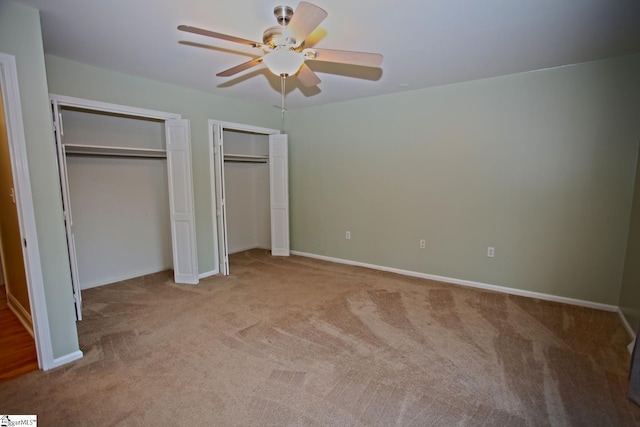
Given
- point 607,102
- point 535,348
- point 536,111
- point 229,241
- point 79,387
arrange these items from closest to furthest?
point 79,387 → point 535,348 → point 607,102 → point 536,111 → point 229,241

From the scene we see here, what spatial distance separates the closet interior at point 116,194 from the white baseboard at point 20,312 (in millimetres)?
615

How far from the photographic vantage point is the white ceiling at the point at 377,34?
2.05 m

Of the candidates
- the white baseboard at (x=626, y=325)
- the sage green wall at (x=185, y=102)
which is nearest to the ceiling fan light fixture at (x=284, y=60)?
the sage green wall at (x=185, y=102)

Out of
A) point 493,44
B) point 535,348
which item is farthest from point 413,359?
point 493,44

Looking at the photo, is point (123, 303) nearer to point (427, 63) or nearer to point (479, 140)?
point (427, 63)

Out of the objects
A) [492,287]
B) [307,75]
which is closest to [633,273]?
[492,287]

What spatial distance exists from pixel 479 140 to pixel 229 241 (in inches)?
169

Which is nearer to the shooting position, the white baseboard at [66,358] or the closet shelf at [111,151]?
the white baseboard at [66,358]

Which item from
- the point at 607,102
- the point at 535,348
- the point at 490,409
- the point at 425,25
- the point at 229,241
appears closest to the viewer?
the point at 490,409

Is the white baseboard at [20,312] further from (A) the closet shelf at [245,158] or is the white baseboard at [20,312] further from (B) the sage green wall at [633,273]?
(B) the sage green wall at [633,273]

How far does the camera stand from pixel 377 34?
2443 mm

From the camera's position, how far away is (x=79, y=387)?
2111 millimetres

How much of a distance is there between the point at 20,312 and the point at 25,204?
69.9 inches

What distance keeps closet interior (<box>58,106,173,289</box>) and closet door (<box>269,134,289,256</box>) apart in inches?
65.4
